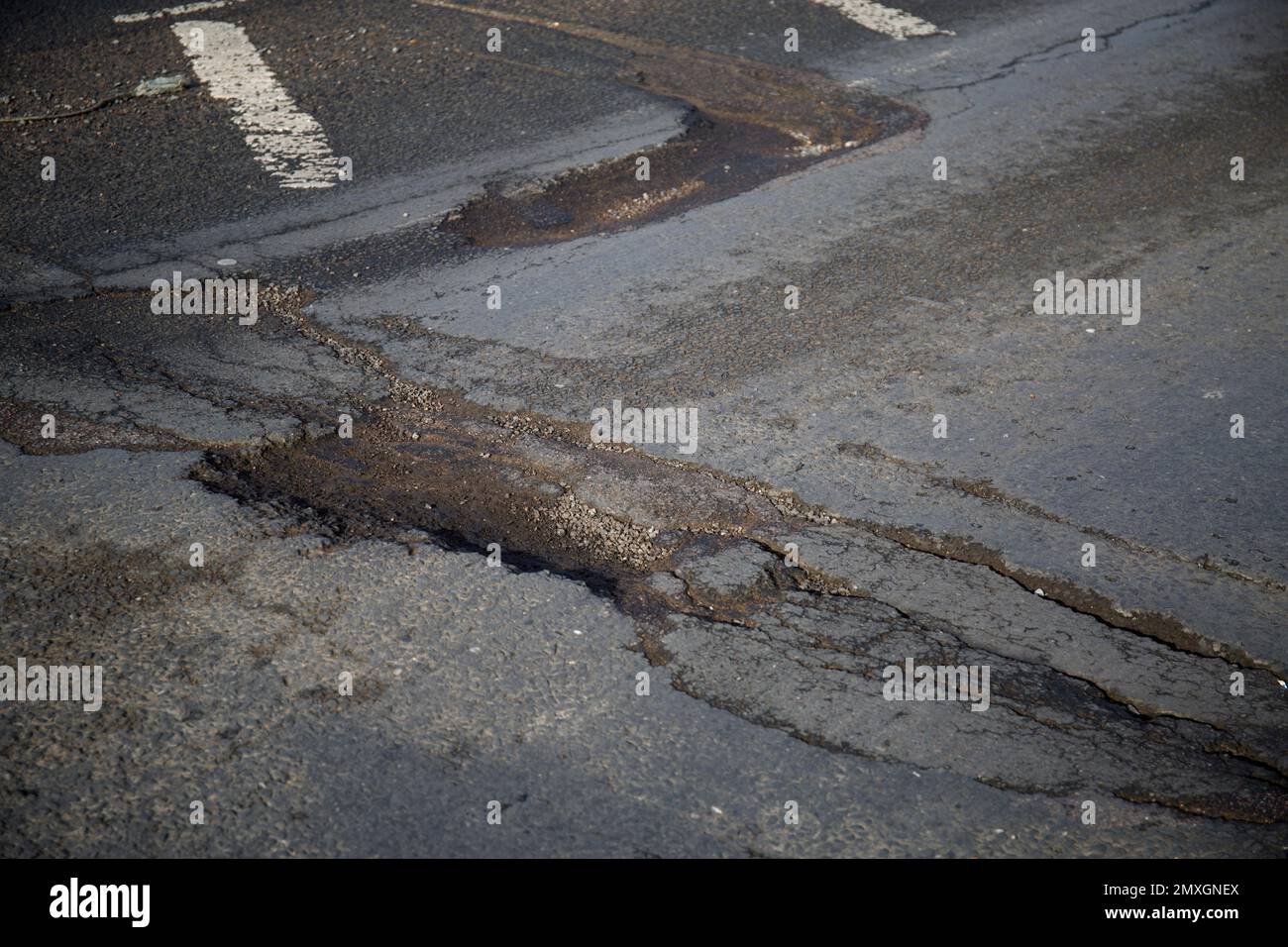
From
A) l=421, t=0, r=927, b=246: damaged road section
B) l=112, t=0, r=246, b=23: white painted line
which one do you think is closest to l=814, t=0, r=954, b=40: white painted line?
l=421, t=0, r=927, b=246: damaged road section

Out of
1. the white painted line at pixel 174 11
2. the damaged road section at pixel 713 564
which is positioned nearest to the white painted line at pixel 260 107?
the white painted line at pixel 174 11

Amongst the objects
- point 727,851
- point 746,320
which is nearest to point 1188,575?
point 727,851

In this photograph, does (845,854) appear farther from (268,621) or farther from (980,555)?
(268,621)

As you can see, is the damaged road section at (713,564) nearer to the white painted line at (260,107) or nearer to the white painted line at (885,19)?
the white painted line at (260,107)

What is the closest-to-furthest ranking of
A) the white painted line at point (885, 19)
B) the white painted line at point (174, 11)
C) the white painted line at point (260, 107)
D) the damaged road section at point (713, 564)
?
the damaged road section at point (713, 564), the white painted line at point (260, 107), the white painted line at point (174, 11), the white painted line at point (885, 19)

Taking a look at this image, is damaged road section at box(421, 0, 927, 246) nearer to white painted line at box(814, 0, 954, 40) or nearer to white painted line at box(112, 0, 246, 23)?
white painted line at box(814, 0, 954, 40)

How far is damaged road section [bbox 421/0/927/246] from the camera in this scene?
261 inches

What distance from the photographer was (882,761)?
3250 mm

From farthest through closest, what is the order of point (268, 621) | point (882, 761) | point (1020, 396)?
point (1020, 396)
point (268, 621)
point (882, 761)

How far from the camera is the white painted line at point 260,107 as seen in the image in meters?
6.95

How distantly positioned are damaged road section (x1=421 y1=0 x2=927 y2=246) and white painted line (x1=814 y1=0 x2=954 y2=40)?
1.54 m

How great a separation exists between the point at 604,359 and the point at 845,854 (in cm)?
285

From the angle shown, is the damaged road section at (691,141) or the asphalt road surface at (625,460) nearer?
the asphalt road surface at (625,460)

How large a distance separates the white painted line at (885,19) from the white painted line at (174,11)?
5.08 m
